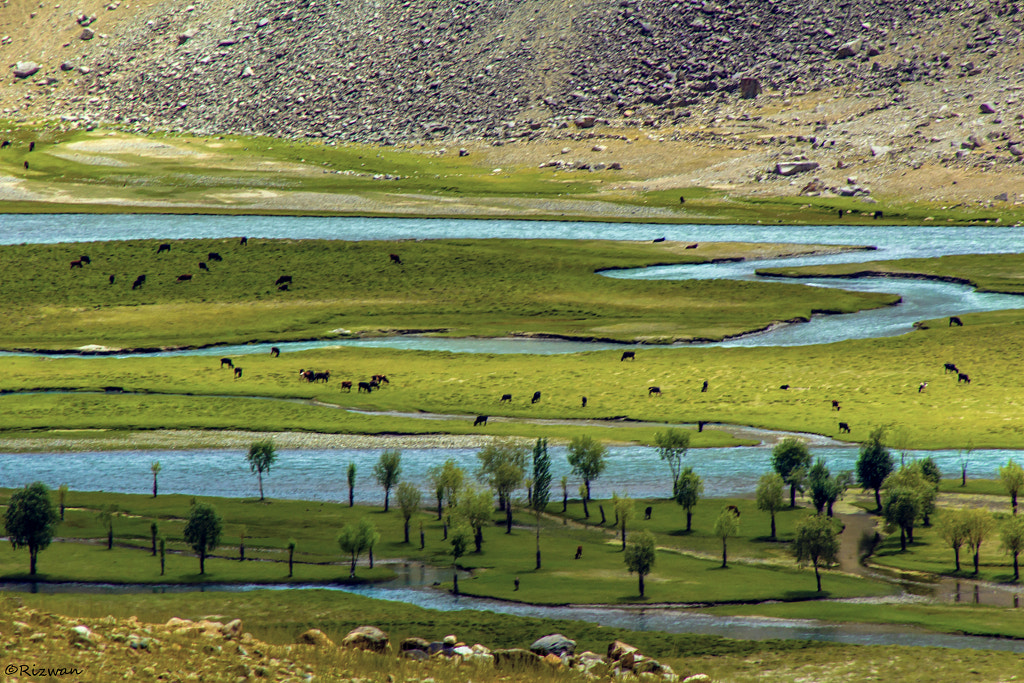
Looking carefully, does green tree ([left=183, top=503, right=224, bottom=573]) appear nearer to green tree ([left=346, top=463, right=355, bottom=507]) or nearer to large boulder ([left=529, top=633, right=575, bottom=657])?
green tree ([left=346, top=463, right=355, bottom=507])

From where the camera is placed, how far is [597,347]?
105m

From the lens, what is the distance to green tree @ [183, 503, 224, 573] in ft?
172

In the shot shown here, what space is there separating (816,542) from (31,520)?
3812cm

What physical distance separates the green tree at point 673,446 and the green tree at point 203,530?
2800 cm

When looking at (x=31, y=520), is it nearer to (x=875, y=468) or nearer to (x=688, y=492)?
(x=688, y=492)

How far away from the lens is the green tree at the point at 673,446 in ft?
221

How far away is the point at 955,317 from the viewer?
105m

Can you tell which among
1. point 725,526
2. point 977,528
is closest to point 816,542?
point 725,526

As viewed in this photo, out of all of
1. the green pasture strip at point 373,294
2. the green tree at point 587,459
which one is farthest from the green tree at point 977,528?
the green pasture strip at point 373,294

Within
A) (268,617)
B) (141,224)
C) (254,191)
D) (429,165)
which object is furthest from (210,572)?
(429,165)

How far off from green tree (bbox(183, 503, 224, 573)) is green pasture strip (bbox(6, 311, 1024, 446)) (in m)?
26.1

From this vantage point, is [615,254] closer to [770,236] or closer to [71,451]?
[770,236]

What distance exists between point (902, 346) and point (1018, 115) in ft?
321

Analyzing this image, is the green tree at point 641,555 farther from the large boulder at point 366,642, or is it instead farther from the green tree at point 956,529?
the large boulder at point 366,642
